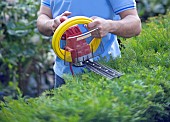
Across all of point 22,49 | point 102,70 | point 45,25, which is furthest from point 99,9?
point 22,49

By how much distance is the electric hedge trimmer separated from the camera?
293 cm

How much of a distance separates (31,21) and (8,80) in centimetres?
86

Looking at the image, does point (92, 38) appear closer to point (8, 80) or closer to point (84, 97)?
point (84, 97)

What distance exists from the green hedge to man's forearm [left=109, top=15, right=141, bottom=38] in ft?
0.46

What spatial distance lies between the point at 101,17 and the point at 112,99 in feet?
3.75

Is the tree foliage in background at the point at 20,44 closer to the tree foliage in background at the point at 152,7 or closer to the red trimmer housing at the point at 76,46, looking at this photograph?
the tree foliage in background at the point at 152,7

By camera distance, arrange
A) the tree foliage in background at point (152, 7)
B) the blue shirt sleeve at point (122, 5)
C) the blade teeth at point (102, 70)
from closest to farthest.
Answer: the blade teeth at point (102, 70) < the blue shirt sleeve at point (122, 5) < the tree foliage in background at point (152, 7)

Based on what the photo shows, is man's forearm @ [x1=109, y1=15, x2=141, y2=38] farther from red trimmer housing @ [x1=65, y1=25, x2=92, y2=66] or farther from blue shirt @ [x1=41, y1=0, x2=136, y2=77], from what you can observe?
red trimmer housing @ [x1=65, y1=25, x2=92, y2=66]

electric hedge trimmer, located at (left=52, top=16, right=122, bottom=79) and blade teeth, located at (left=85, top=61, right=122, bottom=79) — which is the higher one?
electric hedge trimmer, located at (left=52, top=16, right=122, bottom=79)

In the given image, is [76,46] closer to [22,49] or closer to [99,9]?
[99,9]

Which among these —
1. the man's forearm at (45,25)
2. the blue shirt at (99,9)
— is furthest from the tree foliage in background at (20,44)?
the blue shirt at (99,9)

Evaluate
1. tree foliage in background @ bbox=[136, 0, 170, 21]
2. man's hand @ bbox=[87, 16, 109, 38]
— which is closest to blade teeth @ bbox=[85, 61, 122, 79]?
man's hand @ bbox=[87, 16, 109, 38]

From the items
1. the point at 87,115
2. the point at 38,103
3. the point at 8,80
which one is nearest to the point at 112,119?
the point at 87,115

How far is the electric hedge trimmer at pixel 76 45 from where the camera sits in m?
2.93
